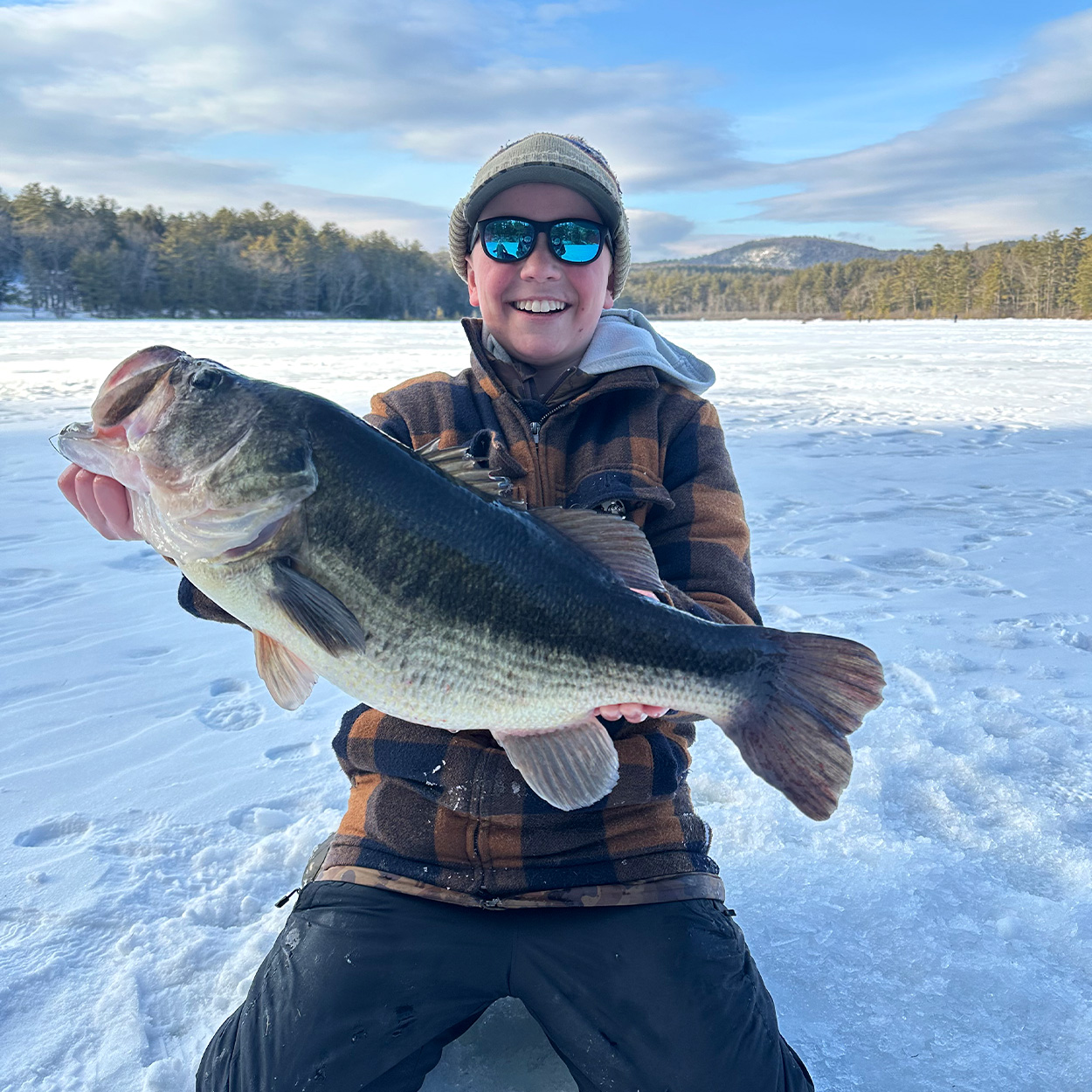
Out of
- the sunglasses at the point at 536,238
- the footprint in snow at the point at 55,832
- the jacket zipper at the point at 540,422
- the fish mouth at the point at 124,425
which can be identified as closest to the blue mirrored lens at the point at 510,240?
the sunglasses at the point at 536,238

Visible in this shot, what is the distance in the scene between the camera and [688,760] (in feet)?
7.35

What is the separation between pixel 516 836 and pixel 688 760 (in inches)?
20.2

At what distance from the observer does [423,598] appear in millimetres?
1782

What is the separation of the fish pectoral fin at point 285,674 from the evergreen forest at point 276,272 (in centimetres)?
7196

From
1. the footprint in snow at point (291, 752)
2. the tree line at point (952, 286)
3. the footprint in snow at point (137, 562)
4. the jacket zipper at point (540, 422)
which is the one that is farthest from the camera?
the tree line at point (952, 286)

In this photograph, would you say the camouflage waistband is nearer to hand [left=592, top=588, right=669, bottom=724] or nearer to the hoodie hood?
hand [left=592, top=588, right=669, bottom=724]

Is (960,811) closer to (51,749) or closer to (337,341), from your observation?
(51,749)

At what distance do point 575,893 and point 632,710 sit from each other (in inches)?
19.0

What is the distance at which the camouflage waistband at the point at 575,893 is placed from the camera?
78.4 inches

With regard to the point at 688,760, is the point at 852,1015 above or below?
below

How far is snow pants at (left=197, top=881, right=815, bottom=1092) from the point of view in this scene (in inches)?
69.4

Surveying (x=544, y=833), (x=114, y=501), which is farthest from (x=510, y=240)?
(x=544, y=833)

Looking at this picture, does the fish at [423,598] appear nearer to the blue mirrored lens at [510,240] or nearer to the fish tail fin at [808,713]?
the fish tail fin at [808,713]

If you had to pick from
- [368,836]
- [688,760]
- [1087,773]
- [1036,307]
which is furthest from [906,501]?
[1036,307]
